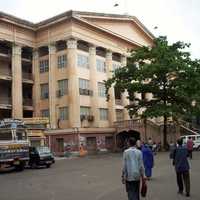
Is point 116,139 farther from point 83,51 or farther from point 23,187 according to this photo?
point 23,187

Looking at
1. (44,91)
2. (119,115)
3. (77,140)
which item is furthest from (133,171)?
(119,115)

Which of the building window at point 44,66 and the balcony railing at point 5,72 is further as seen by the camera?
the building window at point 44,66

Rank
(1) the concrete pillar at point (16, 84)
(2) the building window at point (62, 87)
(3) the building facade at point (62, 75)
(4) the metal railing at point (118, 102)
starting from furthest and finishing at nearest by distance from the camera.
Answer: (4) the metal railing at point (118, 102) → (2) the building window at point (62, 87) → (1) the concrete pillar at point (16, 84) → (3) the building facade at point (62, 75)

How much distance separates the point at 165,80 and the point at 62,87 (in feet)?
40.9

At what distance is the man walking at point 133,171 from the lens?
377 inches

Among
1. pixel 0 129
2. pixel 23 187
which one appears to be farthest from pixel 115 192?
pixel 0 129

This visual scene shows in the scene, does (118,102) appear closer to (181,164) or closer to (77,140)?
(77,140)

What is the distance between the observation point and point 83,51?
52.2 m

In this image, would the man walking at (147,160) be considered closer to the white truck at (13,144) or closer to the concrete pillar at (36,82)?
the white truck at (13,144)

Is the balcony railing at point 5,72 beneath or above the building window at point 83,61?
beneath

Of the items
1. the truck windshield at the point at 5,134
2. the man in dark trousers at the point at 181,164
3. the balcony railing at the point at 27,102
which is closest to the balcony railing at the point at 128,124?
the balcony railing at the point at 27,102

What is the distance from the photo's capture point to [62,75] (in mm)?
50781

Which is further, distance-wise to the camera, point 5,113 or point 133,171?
point 5,113

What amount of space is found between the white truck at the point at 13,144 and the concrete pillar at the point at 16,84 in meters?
20.9
